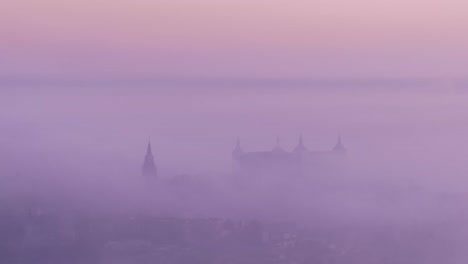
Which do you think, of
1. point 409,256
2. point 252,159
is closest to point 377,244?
point 409,256

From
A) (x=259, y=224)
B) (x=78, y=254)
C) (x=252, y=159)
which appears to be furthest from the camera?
(x=252, y=159)

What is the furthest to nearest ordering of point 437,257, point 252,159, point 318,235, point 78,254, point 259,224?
point 252,159 → point 259,224 → point 318,235 → point 78,254 → point 437,257

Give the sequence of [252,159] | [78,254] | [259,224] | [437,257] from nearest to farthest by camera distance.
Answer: [437,257]
[78,254]
[259,224]
[252,159]

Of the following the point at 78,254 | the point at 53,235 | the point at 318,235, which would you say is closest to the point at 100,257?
the point at 78,254

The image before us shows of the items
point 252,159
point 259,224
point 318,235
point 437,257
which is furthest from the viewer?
point 252,159

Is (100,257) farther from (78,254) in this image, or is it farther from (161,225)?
(161,225)

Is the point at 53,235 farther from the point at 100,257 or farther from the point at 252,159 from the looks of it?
the point at 252,159

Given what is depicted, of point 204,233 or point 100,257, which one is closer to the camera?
point 100,257

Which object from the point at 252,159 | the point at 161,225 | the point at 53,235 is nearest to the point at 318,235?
the point at 161,225

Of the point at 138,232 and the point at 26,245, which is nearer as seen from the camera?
the point at 26,245
